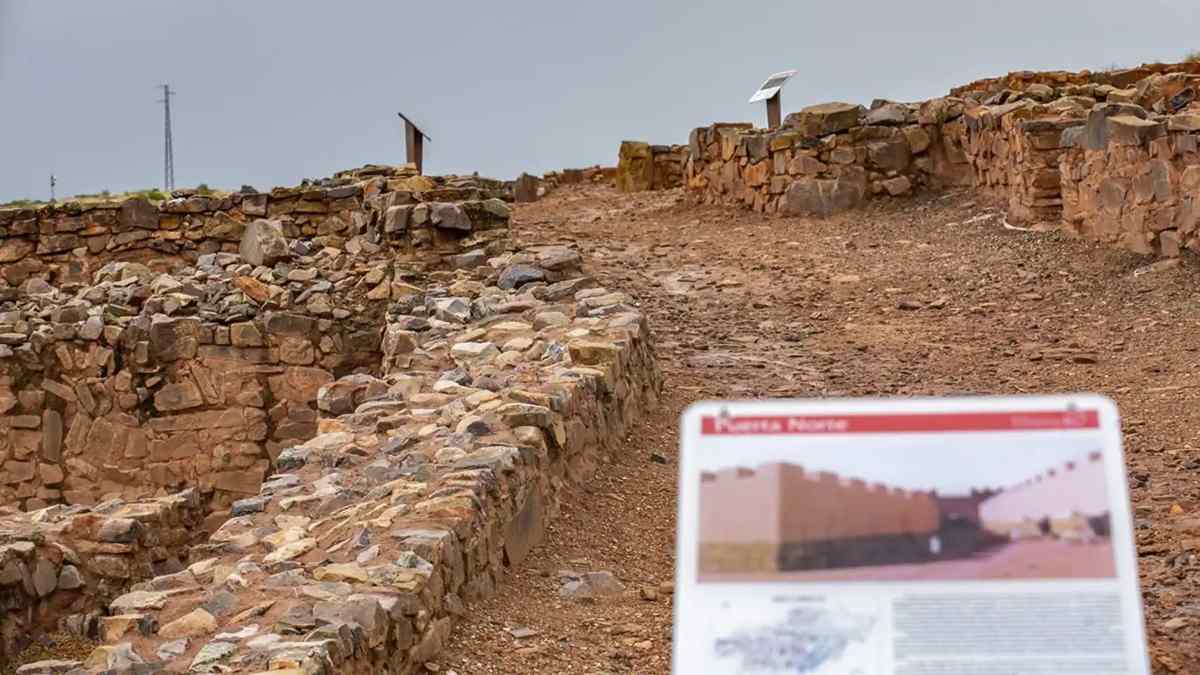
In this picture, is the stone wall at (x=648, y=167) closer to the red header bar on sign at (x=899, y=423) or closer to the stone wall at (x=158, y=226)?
the stone wall at (x=158, y=226)

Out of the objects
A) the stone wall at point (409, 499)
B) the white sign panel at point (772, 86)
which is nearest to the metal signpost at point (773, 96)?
the white sign panel at point (772, 86)

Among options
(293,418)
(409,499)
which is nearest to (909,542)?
(409,499)

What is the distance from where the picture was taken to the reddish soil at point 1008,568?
2.41 metres

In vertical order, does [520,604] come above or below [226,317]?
below

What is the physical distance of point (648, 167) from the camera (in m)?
17.0

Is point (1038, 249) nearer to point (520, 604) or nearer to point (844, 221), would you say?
point (844, 221)

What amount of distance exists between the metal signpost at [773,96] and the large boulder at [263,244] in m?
6.08

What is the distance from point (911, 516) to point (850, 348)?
20.7 ft

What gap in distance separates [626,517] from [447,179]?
715cm

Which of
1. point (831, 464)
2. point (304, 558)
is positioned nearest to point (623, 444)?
point (304, 558)

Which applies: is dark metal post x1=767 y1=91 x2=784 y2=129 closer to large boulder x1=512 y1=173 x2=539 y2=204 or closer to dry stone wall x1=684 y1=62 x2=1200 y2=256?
dry stone wall x1=684 y1=62 x2=1200 y2=256

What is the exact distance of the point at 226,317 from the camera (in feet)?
33.2

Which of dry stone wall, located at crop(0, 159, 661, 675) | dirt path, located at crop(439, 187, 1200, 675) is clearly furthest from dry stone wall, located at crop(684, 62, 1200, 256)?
dry stone wall, located at crop(0, 159, 661, 675)

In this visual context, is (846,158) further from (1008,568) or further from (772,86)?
(1008,568)
